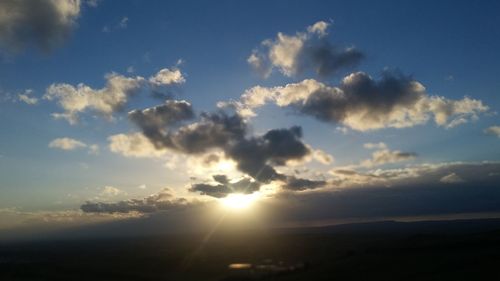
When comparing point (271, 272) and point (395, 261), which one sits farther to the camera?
point (395, 261)

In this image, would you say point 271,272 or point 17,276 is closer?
point 271,272

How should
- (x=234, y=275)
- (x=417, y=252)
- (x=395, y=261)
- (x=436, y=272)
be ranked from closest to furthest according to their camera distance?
(x=436, y=272) → (x=234, y=275) → (x=395, y=261) → (x=417, y=252)

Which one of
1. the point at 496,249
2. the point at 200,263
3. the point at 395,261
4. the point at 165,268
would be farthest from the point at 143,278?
the point at 496,249

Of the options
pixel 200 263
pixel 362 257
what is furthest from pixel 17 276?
pixel 362 257

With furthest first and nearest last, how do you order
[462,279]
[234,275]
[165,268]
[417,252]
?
[165,268] → [417,252] → [234,275] → [462,279]

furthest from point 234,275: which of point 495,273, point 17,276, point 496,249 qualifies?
point 17,276

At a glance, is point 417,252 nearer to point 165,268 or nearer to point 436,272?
point 436,272

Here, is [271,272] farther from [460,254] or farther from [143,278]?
[460,254]

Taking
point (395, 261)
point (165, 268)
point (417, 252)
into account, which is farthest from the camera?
point (165, 268)

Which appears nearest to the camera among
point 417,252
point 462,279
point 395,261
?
point 462,279
